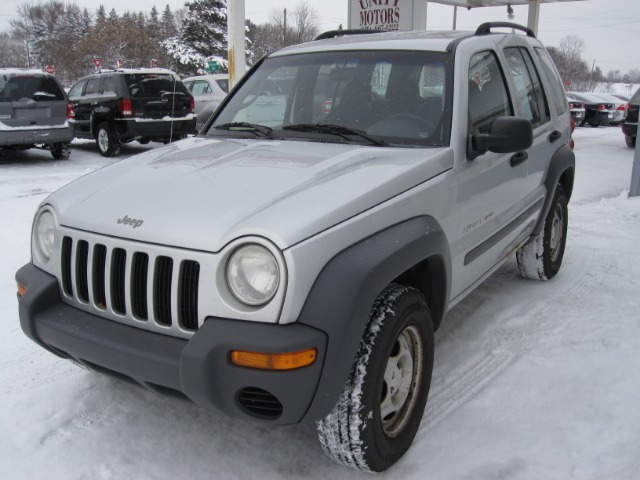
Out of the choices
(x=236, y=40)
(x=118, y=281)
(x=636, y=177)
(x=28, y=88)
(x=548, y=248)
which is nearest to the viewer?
(x=118, y=281)

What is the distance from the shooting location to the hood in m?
2.21

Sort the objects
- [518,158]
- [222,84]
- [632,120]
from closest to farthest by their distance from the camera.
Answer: [518,158]
[632,120]
[222,84]

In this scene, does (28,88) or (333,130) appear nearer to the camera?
(333,130)

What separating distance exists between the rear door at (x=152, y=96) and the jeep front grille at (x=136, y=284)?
9.79 metres

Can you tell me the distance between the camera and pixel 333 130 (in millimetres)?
3258

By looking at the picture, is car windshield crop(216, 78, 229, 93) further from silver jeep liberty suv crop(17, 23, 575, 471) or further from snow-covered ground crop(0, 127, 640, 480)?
silver jeep liberty suv crop(17, 23, 575, 471)

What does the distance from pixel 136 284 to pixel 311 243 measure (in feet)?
2.36

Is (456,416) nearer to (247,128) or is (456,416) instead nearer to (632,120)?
(247,128)

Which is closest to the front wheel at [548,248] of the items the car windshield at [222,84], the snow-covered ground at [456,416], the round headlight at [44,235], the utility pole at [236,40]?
the snow-covered ground at [456,416]

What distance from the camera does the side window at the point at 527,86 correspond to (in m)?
3.93

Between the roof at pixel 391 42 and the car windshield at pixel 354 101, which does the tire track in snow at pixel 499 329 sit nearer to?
the car windshield at pixel 354 101

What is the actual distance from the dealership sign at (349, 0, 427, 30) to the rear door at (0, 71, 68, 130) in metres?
6.12

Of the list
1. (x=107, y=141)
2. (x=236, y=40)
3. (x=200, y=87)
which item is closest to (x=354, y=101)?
(x=236, y=40)

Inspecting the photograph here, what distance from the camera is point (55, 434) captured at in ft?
9.16
